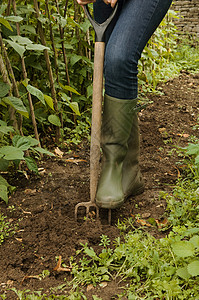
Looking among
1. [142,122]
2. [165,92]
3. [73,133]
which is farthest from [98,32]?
[165,92]

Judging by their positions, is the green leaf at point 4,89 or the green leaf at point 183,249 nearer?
the green leaf at point 183,249

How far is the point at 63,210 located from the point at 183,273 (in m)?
0.79

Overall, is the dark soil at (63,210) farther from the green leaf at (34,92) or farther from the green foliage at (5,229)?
the green leaf at (34,92)

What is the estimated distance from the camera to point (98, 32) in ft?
5.33

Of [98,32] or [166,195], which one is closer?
[98,32]

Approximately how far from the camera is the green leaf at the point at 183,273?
1.34 metres

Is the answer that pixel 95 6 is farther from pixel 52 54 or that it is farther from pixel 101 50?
Answer: pixel 52 54

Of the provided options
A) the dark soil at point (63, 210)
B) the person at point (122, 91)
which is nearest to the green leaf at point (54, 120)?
the dark soil at point (63, 210)

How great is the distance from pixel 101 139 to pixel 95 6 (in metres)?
0.73

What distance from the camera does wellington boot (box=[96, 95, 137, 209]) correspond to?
1.69 meters

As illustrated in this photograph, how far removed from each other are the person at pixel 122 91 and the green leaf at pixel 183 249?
1.46 feet

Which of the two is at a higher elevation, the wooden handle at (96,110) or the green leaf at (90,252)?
the wooden handle at (96,110)

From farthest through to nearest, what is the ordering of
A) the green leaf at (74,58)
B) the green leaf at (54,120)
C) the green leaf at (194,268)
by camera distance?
1. the green leaf at (74,58)
2. the green leaf at (54,120)
3. the green leaf at (194,268)

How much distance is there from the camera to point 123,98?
167 cm
